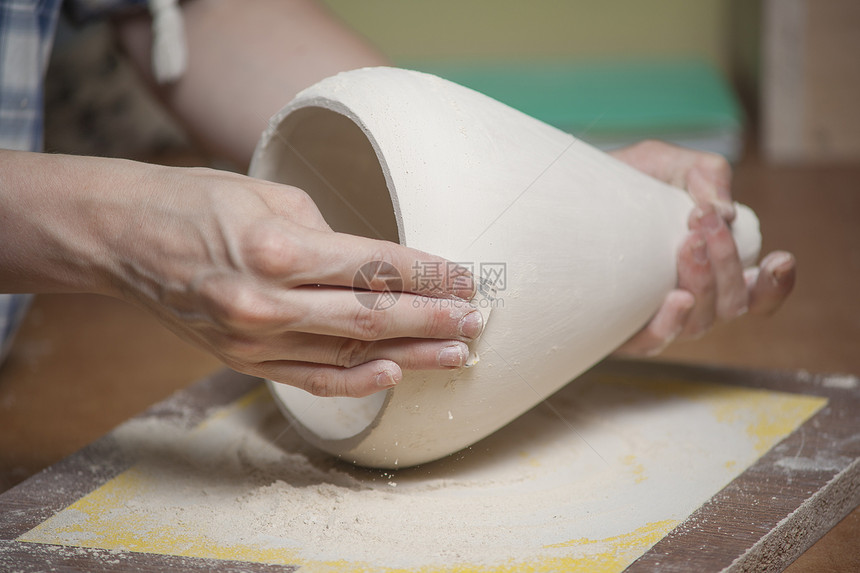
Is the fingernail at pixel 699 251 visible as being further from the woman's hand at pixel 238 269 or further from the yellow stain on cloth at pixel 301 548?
the woman's hand at pixel 238 269

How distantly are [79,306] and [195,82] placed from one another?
54 centimetres

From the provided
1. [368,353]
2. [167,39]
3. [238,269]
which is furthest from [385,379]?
[167,39]

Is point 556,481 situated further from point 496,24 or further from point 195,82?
point 496,24

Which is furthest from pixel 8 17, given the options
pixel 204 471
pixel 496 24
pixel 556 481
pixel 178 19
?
pixel 496 24

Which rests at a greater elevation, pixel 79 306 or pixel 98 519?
pixel 98 519

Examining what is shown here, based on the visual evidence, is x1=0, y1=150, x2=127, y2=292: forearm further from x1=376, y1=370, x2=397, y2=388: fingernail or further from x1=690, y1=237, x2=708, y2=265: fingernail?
x1=690, y1=237, x2=708, y2=265: fingernail

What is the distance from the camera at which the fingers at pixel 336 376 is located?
68cm

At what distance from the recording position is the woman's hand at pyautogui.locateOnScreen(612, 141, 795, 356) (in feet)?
3.01

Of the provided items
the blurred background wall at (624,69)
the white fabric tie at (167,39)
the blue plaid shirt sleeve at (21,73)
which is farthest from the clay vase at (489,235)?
the blurred background wall at (624,69)

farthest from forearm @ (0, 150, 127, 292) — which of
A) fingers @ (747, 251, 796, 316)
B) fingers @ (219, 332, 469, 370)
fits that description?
fingers @ (747, 251, 796, 316)

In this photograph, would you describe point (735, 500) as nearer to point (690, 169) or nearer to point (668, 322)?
point (668, 322)

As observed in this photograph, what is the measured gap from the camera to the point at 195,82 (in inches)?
43.4

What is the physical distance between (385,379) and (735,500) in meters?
0.31

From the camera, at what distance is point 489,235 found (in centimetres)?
72
